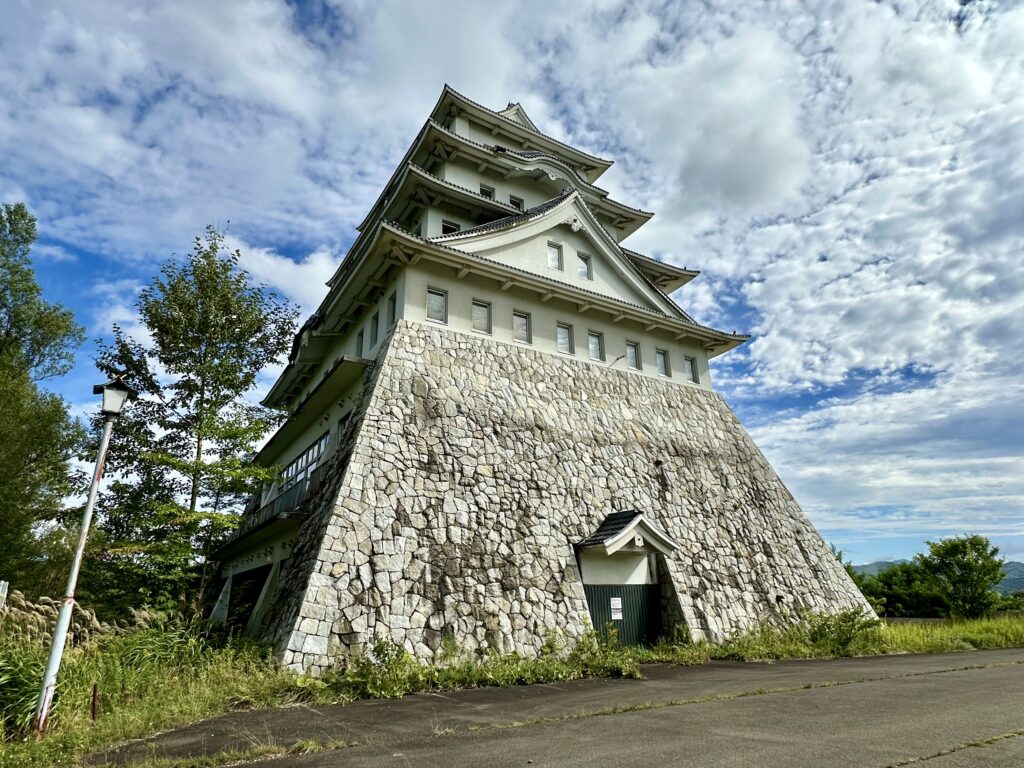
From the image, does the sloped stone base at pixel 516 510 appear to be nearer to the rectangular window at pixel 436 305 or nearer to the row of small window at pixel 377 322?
the rectangular window at pixel 436 305

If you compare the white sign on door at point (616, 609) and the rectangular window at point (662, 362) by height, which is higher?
the rectangular window at point (662, 362)

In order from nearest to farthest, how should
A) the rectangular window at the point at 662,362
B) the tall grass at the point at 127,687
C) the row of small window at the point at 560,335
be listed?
the tall grass at the point at 127,687
the row of small window at the point at 560,335
the rectangular window at the point at 662,362

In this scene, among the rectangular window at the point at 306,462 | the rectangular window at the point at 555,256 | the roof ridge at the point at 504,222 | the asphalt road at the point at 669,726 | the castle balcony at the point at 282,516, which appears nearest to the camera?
the asphalt road at the point at 669,726

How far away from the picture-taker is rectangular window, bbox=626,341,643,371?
64.8ft

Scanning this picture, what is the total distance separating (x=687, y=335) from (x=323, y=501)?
1436 centimetres

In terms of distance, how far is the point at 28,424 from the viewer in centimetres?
2097

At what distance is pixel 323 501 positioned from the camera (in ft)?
42.4

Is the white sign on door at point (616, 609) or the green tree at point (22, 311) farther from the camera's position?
the green tree at point (22, 311)

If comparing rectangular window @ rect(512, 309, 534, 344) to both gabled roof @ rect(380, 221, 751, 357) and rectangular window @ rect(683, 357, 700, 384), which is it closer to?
gabled roof @ rect(380, 221, 751, 357)

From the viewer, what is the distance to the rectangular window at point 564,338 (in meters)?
18.3

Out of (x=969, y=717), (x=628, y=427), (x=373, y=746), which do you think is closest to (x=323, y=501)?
(x=373, y=746)

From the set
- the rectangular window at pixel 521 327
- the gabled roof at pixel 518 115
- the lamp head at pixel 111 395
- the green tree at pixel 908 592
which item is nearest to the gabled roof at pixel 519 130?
the gabled roof at pixel 518 115

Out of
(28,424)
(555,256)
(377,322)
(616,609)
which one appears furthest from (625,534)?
(28,424)

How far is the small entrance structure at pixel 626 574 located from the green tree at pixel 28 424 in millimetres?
18781
